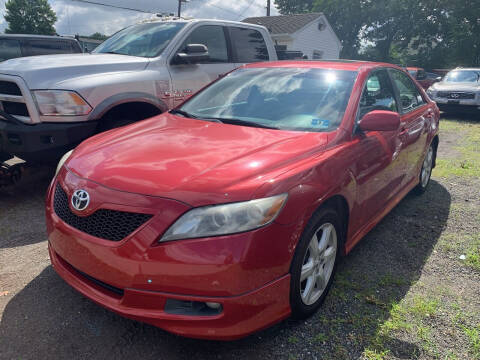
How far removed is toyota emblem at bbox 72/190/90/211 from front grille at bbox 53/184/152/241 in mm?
57

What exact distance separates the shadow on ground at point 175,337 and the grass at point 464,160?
3559 millimetres

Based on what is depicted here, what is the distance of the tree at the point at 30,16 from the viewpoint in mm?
49938

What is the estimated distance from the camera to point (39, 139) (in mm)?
3693

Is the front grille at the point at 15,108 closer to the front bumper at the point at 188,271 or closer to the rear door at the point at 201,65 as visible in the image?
the rear door at the point at 201,65

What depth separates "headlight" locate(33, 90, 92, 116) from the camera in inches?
147

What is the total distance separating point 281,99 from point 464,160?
5077mm

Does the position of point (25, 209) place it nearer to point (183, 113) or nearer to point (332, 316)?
point (183, 113)

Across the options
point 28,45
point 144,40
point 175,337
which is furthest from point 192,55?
point 28,45

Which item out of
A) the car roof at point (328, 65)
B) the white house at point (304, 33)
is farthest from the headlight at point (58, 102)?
the white house at point (304, 33)

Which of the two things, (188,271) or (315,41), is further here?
(315,41)

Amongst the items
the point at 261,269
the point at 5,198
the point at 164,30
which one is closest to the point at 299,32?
the point at 164,30

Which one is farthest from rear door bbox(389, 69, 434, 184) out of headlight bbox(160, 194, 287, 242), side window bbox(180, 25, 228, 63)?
side window bbox(180, 25, 228, 63)

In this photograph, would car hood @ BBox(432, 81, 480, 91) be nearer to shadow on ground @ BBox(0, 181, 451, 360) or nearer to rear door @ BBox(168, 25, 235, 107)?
rear door @ BBox(168, 25, 235, 107)

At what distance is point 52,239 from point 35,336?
0.57 metres
